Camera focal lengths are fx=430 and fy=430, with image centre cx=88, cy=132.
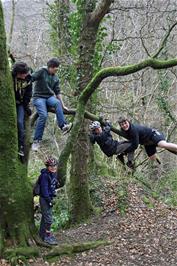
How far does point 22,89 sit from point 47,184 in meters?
1.88

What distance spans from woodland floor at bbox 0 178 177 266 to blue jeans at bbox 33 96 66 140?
2443 mm

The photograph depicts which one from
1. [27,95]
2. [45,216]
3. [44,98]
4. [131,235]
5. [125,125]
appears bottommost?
[131,235]

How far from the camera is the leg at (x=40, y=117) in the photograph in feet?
26.6

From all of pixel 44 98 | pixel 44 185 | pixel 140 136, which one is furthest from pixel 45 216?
pixel 140 136

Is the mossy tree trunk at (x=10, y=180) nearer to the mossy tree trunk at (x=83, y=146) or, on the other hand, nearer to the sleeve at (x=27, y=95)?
the sleeve at (x=27, y=95)

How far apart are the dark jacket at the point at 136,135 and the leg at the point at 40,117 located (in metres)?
2.01

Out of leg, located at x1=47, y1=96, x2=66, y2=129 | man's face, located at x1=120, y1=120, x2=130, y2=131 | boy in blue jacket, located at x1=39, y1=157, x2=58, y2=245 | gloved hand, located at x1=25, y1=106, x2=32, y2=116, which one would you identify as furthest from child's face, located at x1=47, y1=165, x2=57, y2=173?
man's face, located at x1=120, y1=120, x2=130, y2=131

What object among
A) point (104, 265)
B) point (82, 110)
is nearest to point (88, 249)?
point (104, 265)

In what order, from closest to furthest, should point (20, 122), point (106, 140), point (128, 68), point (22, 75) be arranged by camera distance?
1. point (22, 75)
2. point (128, 68)
3. point (20, 122)
4. point (106, 140)

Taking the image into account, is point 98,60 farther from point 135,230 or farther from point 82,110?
point 135,230

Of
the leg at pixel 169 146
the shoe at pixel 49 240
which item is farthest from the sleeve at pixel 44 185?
the leg at pixel 169 146

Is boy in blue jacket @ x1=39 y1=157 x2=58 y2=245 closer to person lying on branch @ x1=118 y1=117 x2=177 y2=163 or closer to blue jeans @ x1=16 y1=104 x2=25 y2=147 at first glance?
blue jeans @ x1=16 y1=104 x2=25 y2=147

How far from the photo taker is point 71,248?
341 inches

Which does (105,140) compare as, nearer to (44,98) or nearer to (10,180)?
(44,98)
